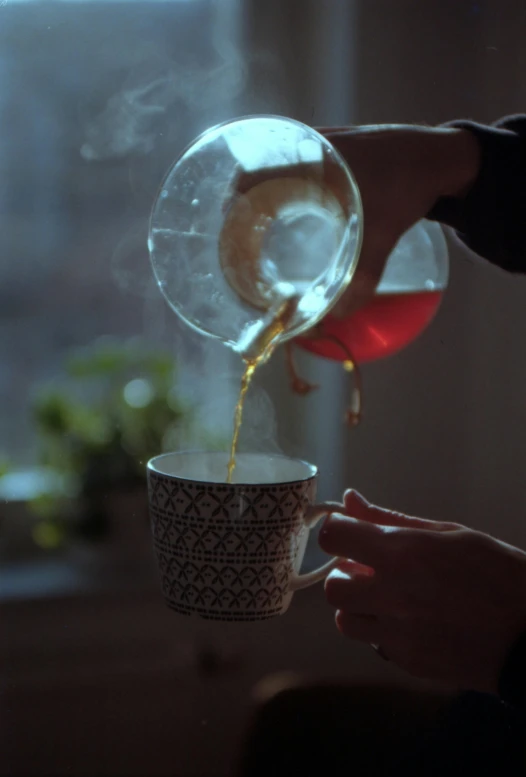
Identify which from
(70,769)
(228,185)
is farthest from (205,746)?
(228,185)

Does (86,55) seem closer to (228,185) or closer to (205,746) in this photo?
(228,185)

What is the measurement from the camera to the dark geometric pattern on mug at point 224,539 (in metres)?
0.41

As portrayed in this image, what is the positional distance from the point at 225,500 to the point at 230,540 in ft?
0.07

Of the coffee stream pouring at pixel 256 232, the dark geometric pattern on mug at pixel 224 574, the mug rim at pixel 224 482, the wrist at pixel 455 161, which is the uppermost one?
the wrist at pixel 455 161

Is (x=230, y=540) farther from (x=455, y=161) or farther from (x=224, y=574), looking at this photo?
(x=455, y=161)

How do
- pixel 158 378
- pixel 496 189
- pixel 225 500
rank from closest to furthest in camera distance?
pixel 225 500 → pixel 496 189 → pixel 158 378

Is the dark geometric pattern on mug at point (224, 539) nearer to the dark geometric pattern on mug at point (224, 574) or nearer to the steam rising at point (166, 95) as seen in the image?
the dark geometric pattern on mug at point (224, 574)

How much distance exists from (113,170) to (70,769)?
0.40m

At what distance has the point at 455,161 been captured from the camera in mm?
503

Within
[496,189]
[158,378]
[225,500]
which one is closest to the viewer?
[225,500]

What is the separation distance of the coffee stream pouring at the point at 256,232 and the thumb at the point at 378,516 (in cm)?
10

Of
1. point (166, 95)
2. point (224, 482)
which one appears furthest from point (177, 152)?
point (224, 482)

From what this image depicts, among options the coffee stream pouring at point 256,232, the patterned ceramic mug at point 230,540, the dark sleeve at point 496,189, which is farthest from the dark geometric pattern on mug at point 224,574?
the dark sleeve at point 496,189

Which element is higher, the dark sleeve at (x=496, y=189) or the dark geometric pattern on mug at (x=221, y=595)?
the dark sleeve at (x=496, y=189)
